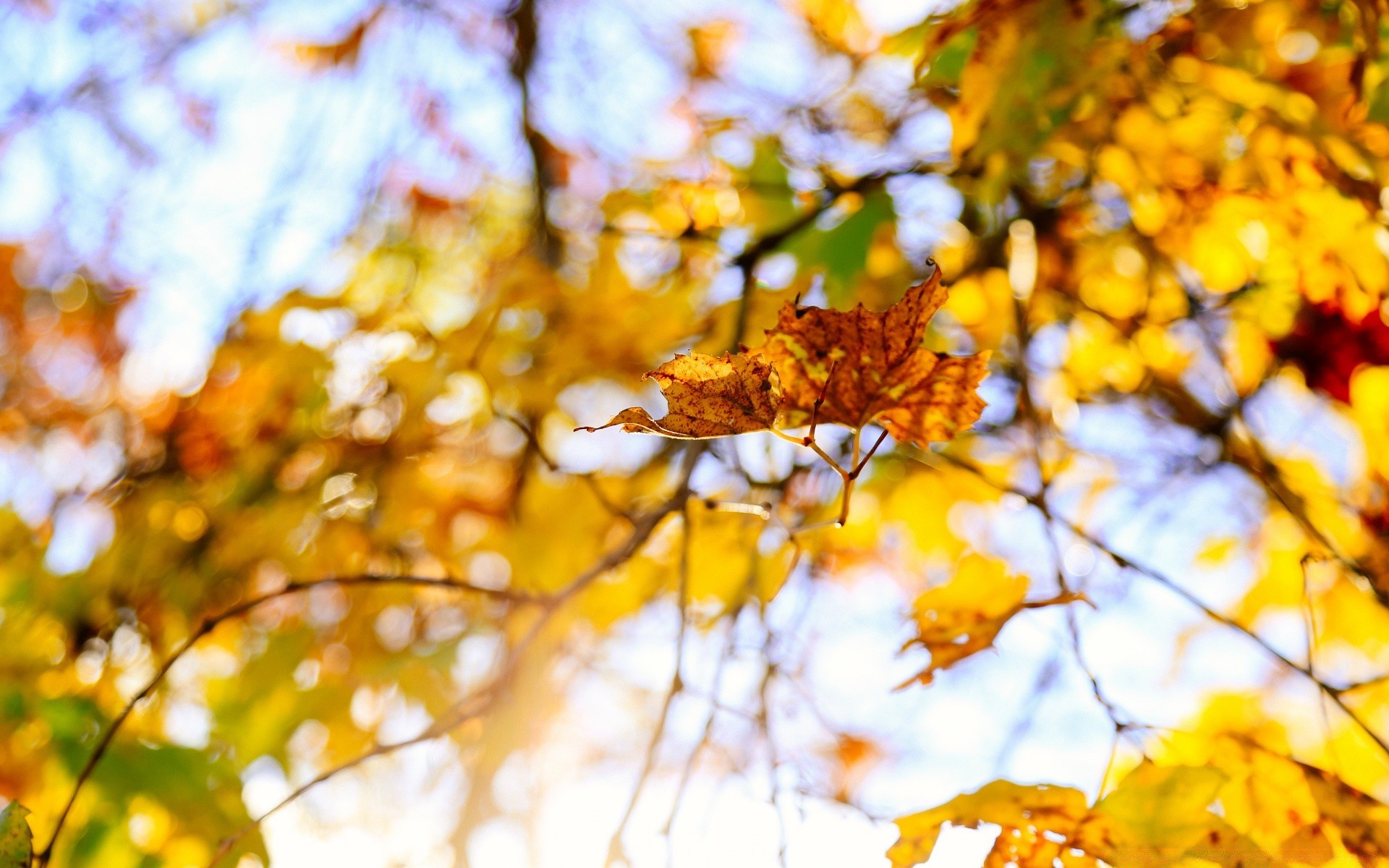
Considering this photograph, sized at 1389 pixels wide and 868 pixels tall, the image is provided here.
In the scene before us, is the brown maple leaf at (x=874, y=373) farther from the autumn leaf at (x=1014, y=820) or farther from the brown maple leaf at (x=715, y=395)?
the autumn leaf at (x=1014, y=820)

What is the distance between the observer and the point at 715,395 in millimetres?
419

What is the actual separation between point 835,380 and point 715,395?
8 centimetres

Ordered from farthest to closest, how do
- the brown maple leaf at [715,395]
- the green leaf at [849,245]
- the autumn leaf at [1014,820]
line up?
the green leaf at [849,245], the autumn leaf at [1014,820], the brown maple leaf at [715,395]

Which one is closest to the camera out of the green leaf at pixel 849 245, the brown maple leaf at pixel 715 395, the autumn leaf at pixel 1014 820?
the brown maple leaf at pixel 715 395

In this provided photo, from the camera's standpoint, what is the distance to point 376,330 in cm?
124

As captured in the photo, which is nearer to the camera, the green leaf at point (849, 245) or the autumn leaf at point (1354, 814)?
the autumn leaf at point (1354, 814)

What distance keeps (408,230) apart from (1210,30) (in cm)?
138

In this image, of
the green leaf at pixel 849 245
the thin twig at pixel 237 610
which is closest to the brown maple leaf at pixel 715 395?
the thin twig at pixel 237 610

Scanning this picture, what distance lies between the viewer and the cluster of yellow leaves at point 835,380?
0.41m

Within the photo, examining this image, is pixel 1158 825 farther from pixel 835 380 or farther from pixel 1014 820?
pixel 835 380

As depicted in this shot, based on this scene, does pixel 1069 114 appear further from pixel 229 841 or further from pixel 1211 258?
pixel 229 841

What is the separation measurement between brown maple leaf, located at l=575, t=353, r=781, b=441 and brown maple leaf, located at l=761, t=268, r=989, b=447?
0.03 meters

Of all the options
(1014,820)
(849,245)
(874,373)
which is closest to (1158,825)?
(1014,820)

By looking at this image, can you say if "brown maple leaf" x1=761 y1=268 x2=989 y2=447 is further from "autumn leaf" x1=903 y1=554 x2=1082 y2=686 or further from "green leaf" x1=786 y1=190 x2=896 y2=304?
"green leaf" x1=786 y1=190 x2=896 y2=304
